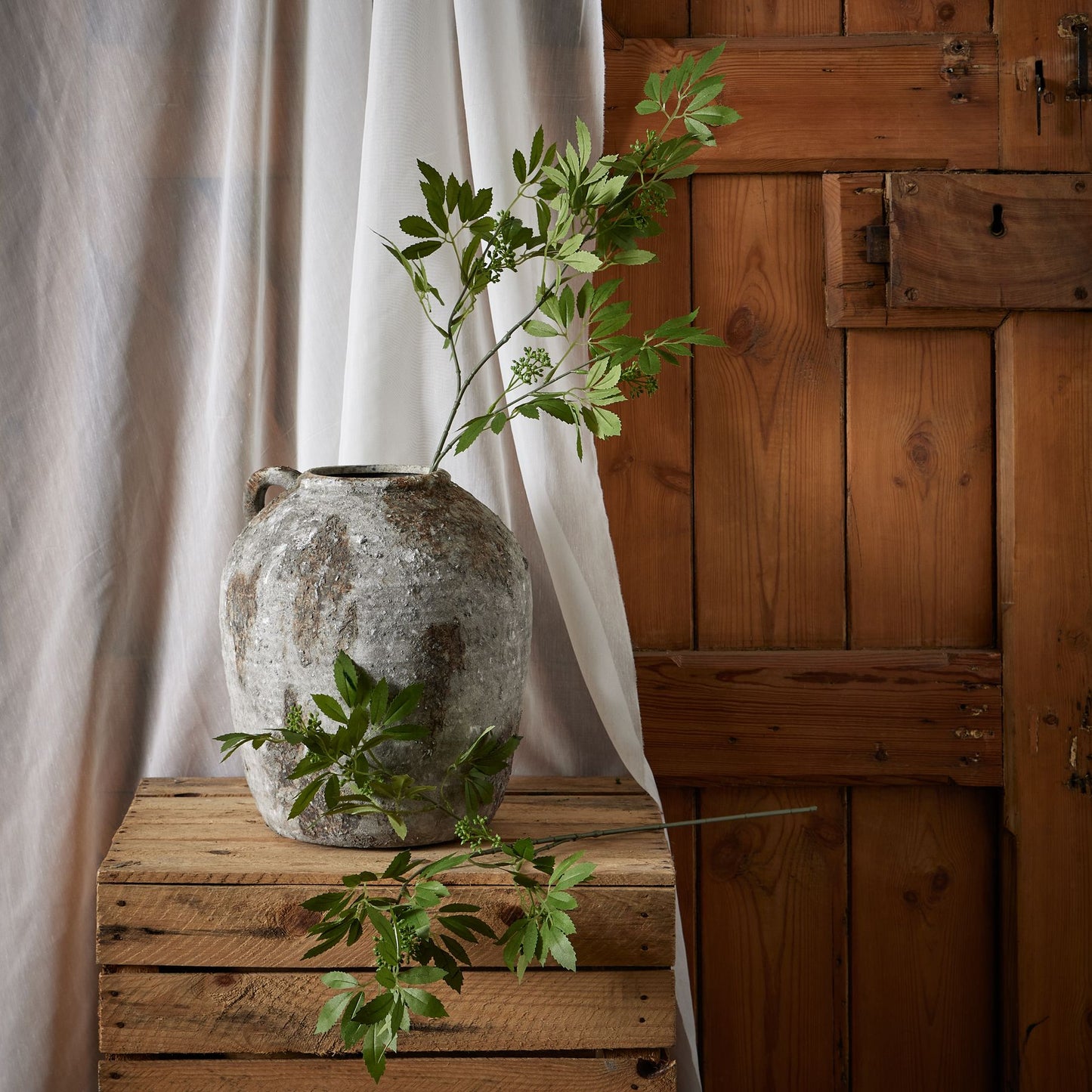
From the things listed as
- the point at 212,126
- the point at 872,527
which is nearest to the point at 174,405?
the point at 212,126

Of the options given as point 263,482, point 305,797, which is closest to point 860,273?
point 263,482

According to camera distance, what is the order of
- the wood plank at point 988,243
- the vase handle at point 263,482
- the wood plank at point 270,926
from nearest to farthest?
the wood plank at point 270,926, the vase handle at point 263,482, the wood plank at point 988,243

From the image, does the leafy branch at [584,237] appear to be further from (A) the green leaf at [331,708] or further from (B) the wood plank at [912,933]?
(B) the wood plank at [912,933]

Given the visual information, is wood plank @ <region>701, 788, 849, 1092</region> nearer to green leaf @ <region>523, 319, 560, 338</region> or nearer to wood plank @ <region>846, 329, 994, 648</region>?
wood plank @ <region>846, 329, 994, 648</region>

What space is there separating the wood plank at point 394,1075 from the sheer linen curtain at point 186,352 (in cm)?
21

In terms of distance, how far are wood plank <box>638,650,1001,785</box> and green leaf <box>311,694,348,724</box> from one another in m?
0.47

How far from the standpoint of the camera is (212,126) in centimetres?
115

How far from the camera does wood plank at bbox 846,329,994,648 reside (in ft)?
4.08

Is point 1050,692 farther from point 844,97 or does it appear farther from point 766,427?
point 844,97

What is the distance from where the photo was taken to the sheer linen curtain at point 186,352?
43.0 inches

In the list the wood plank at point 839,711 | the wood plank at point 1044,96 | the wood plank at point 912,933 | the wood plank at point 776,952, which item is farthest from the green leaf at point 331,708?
the wood plank at point 1044,96

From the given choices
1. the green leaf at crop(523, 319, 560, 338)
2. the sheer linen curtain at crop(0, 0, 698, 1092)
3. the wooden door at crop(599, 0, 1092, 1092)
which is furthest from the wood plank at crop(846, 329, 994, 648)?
the green leaf at crop(523, 319, 560, 338)

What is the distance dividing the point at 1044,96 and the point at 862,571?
566 mm

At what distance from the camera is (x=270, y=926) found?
89 cm
